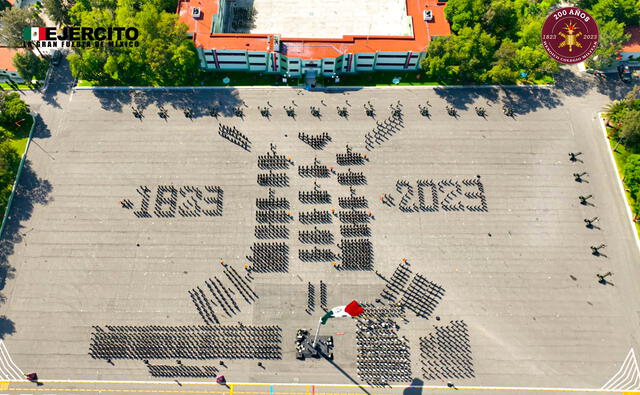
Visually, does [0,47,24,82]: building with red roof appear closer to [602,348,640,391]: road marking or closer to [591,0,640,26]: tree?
[591,0,640,26]: tree

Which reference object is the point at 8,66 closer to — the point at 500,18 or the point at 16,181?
the point at 16,181

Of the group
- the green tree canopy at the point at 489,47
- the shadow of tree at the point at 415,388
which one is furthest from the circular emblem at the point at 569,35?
the shadow of tree at the point at 415,388

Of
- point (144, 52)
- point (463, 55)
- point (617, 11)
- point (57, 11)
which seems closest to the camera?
point (144, 52)

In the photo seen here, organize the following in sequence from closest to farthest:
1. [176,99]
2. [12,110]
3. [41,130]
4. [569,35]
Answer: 1. [12,110]
2. [41,130]
3. [176,99]
4. [569,35]

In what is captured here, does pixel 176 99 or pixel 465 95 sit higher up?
pixel 465 95

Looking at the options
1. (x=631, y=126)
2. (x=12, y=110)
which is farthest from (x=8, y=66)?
(x=631, y=126)

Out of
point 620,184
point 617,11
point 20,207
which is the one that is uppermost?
point 617,11

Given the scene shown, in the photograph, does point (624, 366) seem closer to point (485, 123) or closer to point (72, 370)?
point (485, 123)
